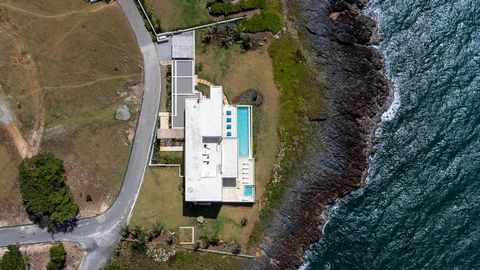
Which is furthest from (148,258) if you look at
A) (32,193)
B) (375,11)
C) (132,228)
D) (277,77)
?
(375,11)

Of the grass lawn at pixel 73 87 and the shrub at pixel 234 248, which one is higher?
the grass lawn at pixel 73 87

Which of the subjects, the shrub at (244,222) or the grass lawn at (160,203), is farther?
the shrub at (244,222)

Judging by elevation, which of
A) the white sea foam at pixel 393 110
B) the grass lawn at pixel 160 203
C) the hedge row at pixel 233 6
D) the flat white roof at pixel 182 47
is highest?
the hedge row at pixel 233 6

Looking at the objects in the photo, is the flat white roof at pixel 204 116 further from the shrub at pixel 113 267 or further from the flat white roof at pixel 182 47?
the shrub at pixel 113 267

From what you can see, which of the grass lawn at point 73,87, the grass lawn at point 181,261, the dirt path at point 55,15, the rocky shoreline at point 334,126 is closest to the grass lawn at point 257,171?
the grass lawn at point 181,261

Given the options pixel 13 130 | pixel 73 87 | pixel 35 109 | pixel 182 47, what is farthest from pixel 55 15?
pixel 182 47
